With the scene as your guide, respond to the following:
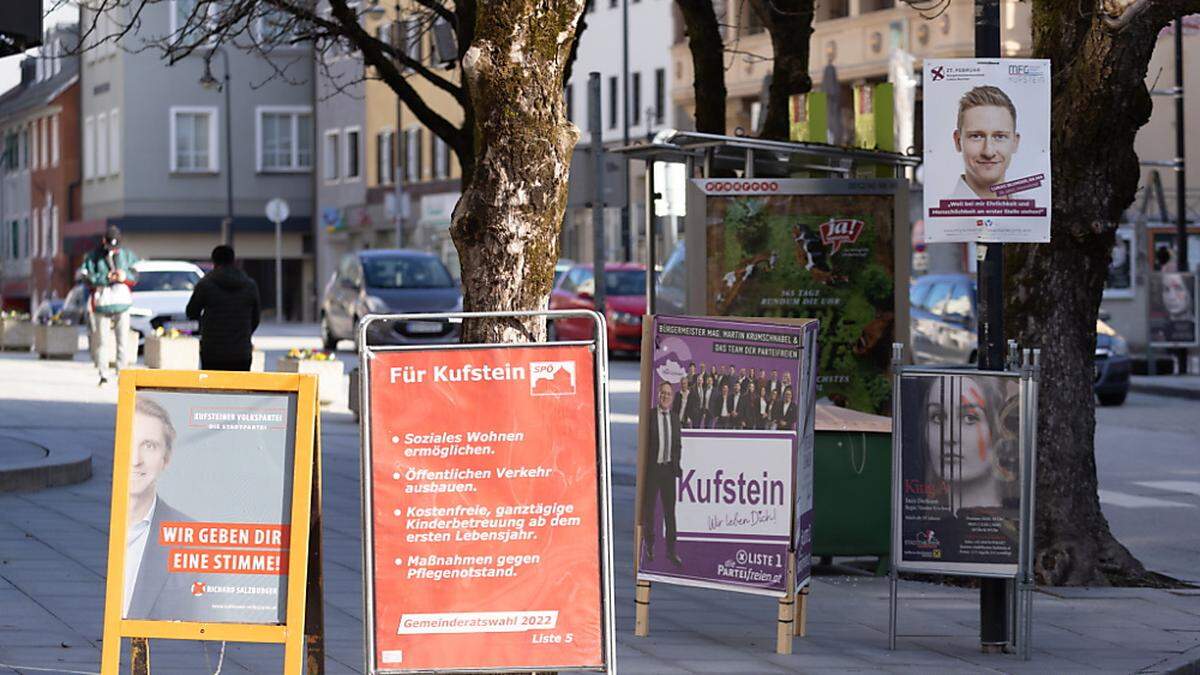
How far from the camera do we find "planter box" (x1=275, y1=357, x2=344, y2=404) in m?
24.0

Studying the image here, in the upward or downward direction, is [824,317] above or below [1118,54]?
below

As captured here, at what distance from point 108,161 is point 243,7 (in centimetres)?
6002

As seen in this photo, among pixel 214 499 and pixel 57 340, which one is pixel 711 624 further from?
pixel 57 340

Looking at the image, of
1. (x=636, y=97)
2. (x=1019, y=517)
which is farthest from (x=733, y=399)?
(x=636, y=97)

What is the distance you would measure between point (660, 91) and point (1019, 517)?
50.4 m

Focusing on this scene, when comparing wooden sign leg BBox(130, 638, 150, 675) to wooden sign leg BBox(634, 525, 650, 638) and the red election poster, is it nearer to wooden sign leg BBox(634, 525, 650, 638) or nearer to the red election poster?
the red election poster

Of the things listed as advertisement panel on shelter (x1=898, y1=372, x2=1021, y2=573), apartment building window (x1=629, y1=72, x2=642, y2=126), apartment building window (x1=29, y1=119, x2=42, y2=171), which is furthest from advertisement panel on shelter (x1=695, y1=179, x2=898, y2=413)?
apartment building window (x1=29, y1=119, x2=42, y2=171)

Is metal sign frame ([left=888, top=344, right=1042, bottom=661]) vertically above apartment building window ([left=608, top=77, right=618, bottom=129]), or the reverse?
apartment building window ([left=608, top=77, right=618, bottom=129])

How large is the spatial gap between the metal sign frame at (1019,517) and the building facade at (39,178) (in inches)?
2867

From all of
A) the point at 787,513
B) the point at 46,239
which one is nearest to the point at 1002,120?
the point at 787,513

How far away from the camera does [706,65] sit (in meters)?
18.4

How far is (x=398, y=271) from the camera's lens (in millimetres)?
37438

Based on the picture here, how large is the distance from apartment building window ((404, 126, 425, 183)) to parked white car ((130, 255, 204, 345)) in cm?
3312

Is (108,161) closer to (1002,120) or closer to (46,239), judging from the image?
(46,239)
